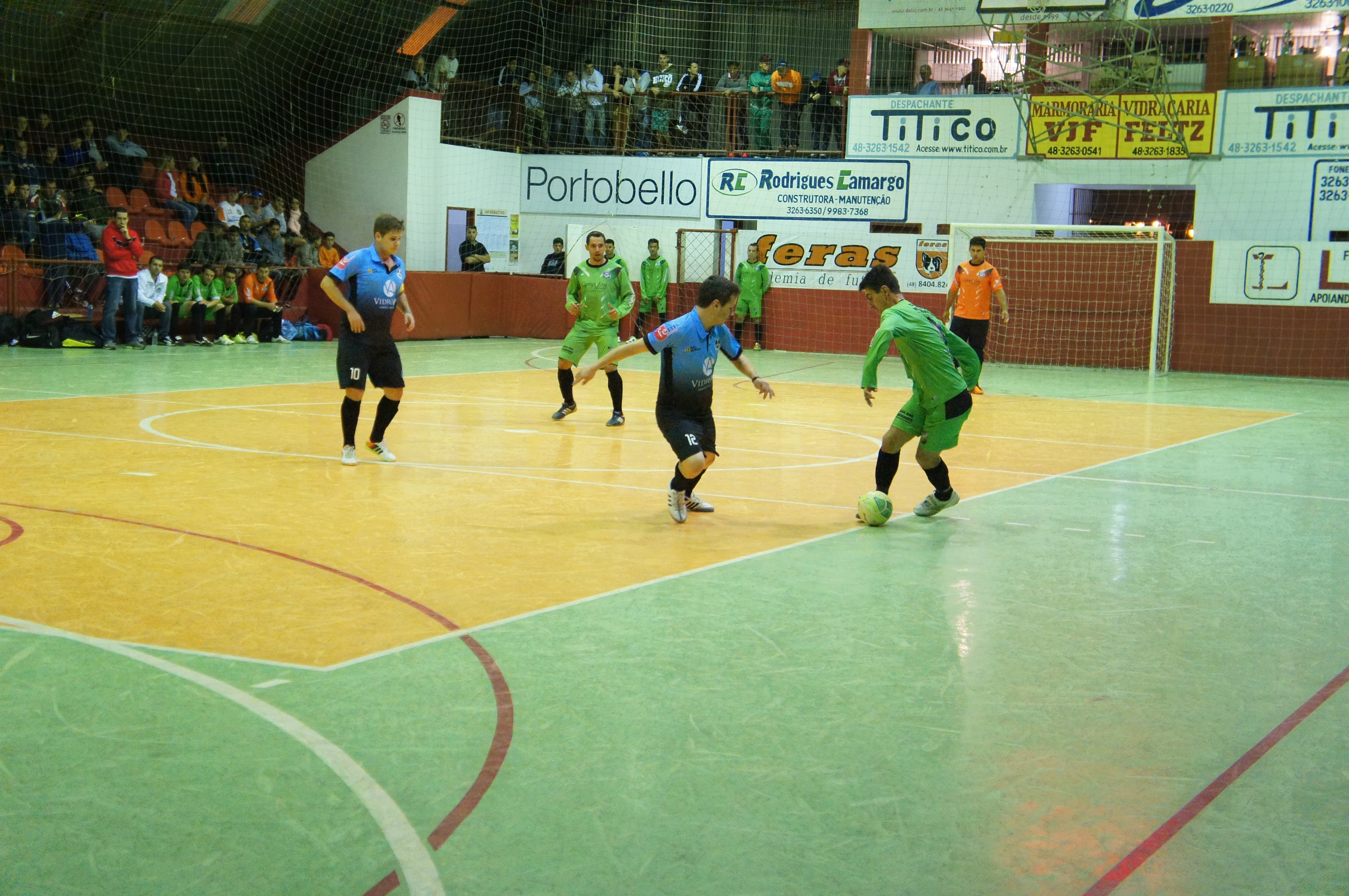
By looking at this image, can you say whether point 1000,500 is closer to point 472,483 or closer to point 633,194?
point 472,483

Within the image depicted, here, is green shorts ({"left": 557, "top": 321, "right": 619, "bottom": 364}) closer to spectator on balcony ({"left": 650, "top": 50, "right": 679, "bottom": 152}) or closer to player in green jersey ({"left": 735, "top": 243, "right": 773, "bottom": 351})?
player in green jersey ({"left": 735, "top": 243, "right": 773, "bottom": 351})

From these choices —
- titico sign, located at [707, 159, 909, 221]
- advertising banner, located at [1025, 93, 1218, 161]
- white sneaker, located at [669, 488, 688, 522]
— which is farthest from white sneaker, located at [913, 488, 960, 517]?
titico sign, located at [707, 159, 909, 221]

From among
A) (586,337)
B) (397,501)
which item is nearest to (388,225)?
(397,501)

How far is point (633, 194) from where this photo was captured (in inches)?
1107

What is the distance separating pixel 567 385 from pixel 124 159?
1547 centimetres

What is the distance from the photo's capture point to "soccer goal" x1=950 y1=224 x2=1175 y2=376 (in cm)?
2323

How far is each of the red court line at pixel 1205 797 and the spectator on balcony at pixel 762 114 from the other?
2340 centimetres

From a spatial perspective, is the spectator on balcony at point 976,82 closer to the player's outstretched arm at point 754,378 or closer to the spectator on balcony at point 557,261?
the spectator on balcony at point 557,261

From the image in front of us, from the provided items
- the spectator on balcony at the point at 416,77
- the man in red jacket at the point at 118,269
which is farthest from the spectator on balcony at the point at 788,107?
the man in red jacket at the point at 118,269

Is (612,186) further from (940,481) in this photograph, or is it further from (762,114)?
(940,481)

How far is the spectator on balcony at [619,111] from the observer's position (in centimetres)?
2814

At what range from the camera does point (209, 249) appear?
23.2 metres

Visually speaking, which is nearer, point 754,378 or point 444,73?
point 754,378

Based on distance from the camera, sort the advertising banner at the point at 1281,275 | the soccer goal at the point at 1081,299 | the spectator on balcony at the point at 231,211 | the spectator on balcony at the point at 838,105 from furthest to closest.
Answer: the spectator on balcony at the point at 838,105 → the spectator on balcony at the point at 231,211 → the soccer goal at the point at 1081,299 → the advertising banner at the point at 1281,275
